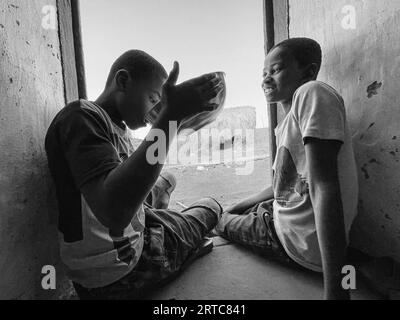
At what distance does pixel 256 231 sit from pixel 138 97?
2.39 feet

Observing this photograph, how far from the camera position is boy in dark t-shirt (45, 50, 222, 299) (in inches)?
23.1

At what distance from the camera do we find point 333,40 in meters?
1.02

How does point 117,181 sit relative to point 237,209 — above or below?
above

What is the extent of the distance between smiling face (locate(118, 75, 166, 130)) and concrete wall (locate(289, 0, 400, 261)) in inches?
28.1

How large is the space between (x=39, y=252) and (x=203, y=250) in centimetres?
64

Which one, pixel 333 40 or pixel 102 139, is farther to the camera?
pixel 333 40

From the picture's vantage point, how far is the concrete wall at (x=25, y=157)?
2.04 ft

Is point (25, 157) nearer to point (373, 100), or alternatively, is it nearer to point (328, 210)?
point (328, 210)

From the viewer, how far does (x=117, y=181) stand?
564mm

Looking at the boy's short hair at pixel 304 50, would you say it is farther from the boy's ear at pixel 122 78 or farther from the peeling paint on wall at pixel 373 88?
the boy's ear at pixel 122 78

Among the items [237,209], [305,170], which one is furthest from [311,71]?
[237,209]

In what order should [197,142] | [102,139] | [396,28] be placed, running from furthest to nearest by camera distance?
1. [197,142]
2. [396,28]
3. [102,139]

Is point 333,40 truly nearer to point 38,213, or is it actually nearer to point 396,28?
point 396,28

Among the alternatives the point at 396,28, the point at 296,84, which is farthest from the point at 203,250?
the point at 396,28
